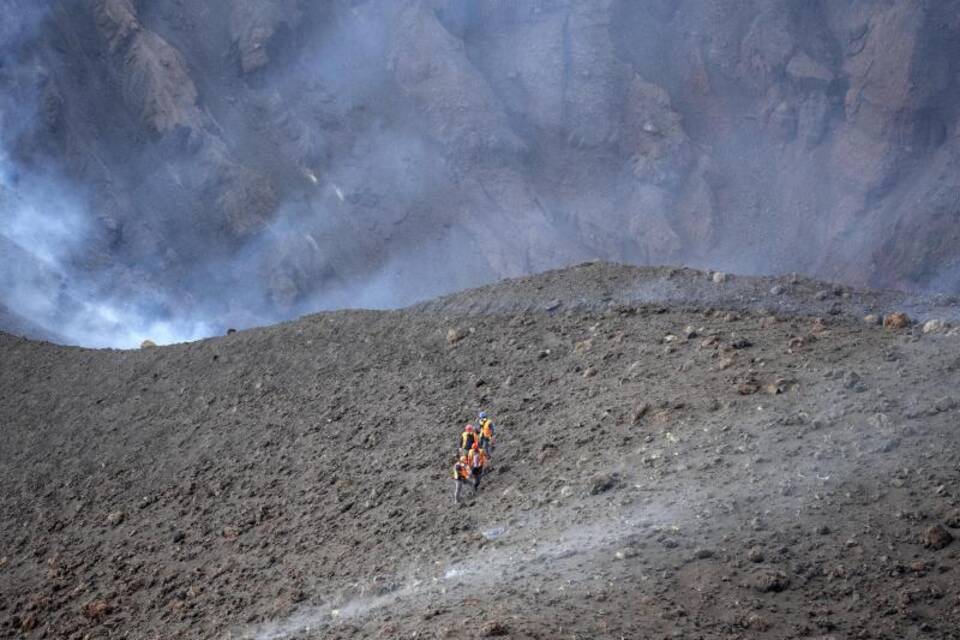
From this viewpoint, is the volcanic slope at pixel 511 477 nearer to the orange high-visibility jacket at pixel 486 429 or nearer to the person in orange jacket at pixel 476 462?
the person in orange jacket at pixel 476 462

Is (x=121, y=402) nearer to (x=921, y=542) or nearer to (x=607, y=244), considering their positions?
(x=921, y=542)

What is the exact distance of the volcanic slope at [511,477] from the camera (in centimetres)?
840

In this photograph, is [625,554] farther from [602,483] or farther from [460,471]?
[460,471]

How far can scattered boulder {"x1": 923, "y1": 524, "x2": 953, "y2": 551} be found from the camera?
8.56 m

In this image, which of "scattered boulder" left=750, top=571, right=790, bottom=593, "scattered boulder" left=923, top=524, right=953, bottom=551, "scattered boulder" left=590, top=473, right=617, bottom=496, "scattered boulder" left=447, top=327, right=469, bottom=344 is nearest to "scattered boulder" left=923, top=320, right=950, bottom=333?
"scattered boulder" left=923, top=524, right=953, bottom=551

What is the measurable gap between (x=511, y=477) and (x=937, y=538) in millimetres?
4685

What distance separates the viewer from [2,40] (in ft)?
123

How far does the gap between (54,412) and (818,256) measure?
1232 inches

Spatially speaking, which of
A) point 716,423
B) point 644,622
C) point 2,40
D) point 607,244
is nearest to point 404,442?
point 716,423

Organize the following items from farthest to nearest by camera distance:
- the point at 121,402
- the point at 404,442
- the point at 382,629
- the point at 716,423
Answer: the point at 121,402 → the point at 404,442 → the point at 716,423 → the point at 382,629

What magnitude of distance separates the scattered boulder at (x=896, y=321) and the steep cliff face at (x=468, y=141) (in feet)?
Result: 83.1

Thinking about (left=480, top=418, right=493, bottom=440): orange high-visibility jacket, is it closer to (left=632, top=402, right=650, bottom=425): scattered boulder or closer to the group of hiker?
the group of hiker

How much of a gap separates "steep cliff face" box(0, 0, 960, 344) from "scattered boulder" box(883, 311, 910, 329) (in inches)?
997

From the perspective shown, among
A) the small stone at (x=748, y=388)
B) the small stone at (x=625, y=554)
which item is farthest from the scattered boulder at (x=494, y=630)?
the small stone at (x=748, y=388)
